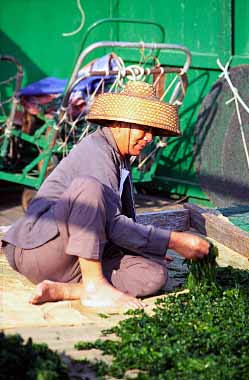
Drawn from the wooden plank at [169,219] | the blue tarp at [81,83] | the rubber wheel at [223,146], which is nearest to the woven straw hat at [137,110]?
the wooden plank at [169,219]

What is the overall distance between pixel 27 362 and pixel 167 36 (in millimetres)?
6033

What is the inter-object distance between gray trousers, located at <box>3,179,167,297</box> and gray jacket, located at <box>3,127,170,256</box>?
65 millimetres

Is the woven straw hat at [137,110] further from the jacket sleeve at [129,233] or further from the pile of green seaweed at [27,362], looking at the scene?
the pile of green seaweed at [27,362]

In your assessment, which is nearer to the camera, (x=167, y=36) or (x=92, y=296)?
(x=92, y=296)

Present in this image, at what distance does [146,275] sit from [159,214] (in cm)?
161

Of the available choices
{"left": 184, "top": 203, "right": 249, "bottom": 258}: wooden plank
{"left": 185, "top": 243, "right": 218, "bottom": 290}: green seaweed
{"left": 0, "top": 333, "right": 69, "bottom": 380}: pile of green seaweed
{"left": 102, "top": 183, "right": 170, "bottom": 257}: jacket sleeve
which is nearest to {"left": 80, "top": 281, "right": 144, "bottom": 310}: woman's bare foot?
{"left": 102, "top": 183, "right": 170, "bottom": 257}: jacket sleeve

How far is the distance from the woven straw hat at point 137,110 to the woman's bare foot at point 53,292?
2.97ft

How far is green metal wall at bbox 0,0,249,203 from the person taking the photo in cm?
845

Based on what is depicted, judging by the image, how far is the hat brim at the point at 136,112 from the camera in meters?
4.96

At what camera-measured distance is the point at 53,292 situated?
190 inches

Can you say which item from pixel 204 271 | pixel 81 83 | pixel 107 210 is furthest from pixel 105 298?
pixel 81 83

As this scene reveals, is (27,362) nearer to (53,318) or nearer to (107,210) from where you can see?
(53,318)

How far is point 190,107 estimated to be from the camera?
9.01m

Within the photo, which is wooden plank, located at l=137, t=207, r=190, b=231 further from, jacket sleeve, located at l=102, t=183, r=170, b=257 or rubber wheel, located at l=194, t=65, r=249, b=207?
jacket sleeve, located at l=102, t=183, r=170, b=257
